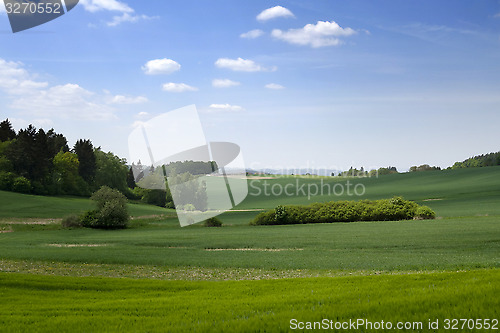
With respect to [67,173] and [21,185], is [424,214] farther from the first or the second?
[67,173]

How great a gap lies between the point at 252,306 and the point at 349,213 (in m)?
44.2

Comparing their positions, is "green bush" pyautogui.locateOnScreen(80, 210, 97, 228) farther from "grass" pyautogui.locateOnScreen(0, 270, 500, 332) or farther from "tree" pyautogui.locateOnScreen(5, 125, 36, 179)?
"tree" pyautogui.locateOnScreen(5, 125, 36, 179)

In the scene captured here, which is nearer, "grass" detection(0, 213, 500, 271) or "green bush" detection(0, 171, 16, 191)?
"grass" detection(0, 213, 500, 271)

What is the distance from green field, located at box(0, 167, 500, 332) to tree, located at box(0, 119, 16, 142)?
162 ft

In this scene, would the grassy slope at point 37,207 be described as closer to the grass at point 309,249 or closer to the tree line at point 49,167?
the tree line at point 49,167

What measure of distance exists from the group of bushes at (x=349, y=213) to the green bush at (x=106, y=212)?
57.7ft

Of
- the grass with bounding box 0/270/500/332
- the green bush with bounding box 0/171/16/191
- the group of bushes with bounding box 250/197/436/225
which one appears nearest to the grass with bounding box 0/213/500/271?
the group of bushes with bounding box 250/197/436/225

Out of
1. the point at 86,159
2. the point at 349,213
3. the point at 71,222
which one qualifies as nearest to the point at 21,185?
the point at 86,159

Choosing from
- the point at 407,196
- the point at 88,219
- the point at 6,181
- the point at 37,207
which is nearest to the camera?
the point at 88,219

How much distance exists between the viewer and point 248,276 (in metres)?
21.3

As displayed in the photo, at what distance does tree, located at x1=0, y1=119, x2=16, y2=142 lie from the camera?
10069cm

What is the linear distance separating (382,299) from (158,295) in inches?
Answer: 337

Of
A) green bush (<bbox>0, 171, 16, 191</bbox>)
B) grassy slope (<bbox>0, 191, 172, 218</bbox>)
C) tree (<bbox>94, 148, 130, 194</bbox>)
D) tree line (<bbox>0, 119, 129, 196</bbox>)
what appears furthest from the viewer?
tree (<bbox>94, 148, 130, 194</bbox>)

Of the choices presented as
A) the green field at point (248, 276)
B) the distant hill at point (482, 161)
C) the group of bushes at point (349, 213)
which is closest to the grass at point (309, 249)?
the green field at point (248, 276)
